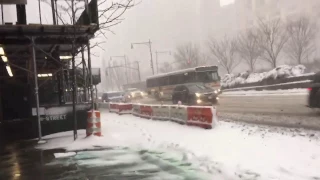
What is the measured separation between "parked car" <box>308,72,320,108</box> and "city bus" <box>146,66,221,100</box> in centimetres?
1572

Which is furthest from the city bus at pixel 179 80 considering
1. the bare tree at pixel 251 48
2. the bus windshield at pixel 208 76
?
the bare tree at pixel 251 48

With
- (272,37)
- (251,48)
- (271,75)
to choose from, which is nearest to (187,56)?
(251,48)

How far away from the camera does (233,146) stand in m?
9.59

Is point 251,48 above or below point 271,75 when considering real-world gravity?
above

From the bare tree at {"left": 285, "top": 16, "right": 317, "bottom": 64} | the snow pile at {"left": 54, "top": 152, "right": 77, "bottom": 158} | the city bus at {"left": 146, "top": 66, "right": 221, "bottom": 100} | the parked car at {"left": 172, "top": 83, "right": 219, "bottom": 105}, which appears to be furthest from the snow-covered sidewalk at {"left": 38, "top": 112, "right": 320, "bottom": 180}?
the bare tree at {"left": 285, "top": 16, "right": 317, "bottom": 64}

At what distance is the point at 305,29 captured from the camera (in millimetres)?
52438

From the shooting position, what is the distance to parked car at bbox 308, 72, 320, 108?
1395cm

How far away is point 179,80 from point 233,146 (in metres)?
27.3

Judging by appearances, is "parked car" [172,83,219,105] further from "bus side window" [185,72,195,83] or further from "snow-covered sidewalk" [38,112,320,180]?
"snow-covered sidewalk" [38,112,320,180]

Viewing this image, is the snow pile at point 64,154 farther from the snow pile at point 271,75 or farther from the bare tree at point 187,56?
the bare tree at point 187,56

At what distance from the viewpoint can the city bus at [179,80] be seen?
32938 millimetres

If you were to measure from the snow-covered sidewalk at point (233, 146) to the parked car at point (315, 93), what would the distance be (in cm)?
320

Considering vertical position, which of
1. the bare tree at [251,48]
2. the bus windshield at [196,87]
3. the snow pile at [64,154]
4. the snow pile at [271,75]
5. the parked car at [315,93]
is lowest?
the snow pile at [64,154]

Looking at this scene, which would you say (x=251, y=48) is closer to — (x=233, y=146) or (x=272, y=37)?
(x=272, y=37)
